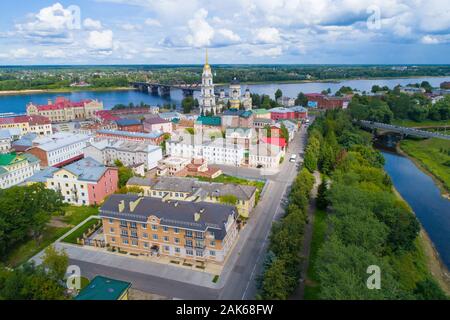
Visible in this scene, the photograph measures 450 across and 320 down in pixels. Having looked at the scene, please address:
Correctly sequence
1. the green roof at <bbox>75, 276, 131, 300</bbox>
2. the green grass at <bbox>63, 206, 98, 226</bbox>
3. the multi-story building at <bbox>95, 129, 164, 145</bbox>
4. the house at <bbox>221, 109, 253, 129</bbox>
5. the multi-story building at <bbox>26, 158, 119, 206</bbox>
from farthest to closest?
the house at <bbox>221, 109, 253, 129</bbox> → the multi-story building at <bbox>95, 129, 164, 145</bbox> → the multi-story building at <bbox>26, 158, 119, 206</bbox> → the green grass at <bbox>63, 206, 98, 226</bbox> → the green roof at <bbox>75, 276, 131, 300</bbox>

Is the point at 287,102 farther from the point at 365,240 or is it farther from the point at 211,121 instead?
the point at 365,240

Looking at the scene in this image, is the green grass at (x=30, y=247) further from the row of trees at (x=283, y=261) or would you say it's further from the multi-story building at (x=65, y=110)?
the multi-story building at (x=65, y=110)

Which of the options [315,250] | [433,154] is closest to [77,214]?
[315,250]

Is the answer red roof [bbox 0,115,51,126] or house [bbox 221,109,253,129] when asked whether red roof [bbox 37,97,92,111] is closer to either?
red roof [bbox 0,115,51,126]

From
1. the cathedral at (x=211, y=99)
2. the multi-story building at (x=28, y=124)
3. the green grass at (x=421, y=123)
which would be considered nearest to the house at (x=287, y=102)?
the cathedral at (x=211, y=99)

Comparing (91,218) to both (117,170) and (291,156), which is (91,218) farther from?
(291,156)

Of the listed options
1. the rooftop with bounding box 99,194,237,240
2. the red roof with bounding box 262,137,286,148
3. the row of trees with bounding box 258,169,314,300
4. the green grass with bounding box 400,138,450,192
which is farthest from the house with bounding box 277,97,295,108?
the rooftop with bounding box 99,194,237,240
